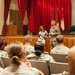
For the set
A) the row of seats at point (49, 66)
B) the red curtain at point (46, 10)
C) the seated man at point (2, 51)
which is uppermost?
the red curtain at point (46, 10)

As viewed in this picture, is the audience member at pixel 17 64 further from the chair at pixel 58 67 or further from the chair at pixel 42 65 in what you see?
the chair at pixel 42 65

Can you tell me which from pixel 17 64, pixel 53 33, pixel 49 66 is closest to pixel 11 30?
pixel 53 33

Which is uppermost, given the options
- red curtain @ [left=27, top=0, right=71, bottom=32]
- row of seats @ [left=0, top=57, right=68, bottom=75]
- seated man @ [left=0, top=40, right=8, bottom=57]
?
red curtain @ [left=27, top=0, right=71, bottom=32]

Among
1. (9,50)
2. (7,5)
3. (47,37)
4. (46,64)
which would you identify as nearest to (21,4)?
(7,5)

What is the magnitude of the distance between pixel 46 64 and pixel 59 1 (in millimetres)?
9613

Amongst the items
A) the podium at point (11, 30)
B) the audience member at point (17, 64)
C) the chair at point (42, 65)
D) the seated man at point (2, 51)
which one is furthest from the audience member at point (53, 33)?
the audience member at point (17, 64)

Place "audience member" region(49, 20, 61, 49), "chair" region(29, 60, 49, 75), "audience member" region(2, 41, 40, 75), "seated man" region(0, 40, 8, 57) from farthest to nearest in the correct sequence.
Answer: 1. "audience member" region(49, 20, 61, 49)
2. "seated man" region(0, 40, 8, 57)
3. "chair" region(29, 60, 49, 75)
4. "audience member" region(2, 41, 40, 75)

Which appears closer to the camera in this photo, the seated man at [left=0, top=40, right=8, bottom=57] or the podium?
the seated man at [left=0, top=40, right=8, bottom=57]

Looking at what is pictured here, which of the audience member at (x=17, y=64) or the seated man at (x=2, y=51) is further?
the seated man at (x=2, y=51)

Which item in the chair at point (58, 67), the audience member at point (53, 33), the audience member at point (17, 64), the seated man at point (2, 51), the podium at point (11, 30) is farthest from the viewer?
the podium at point (11, 30)

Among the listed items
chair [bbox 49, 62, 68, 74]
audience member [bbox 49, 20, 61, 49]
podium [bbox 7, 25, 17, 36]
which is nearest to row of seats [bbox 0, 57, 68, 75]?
chair [bbox 49, 62, 68, 74]

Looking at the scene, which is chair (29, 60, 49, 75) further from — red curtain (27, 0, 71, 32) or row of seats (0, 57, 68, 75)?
red curtain (27, 0, 71, 32)

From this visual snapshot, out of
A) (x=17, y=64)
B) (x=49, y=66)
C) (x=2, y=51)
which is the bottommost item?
(x=49, y=66)

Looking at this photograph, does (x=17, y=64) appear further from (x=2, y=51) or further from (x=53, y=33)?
(x=53, y=33)
